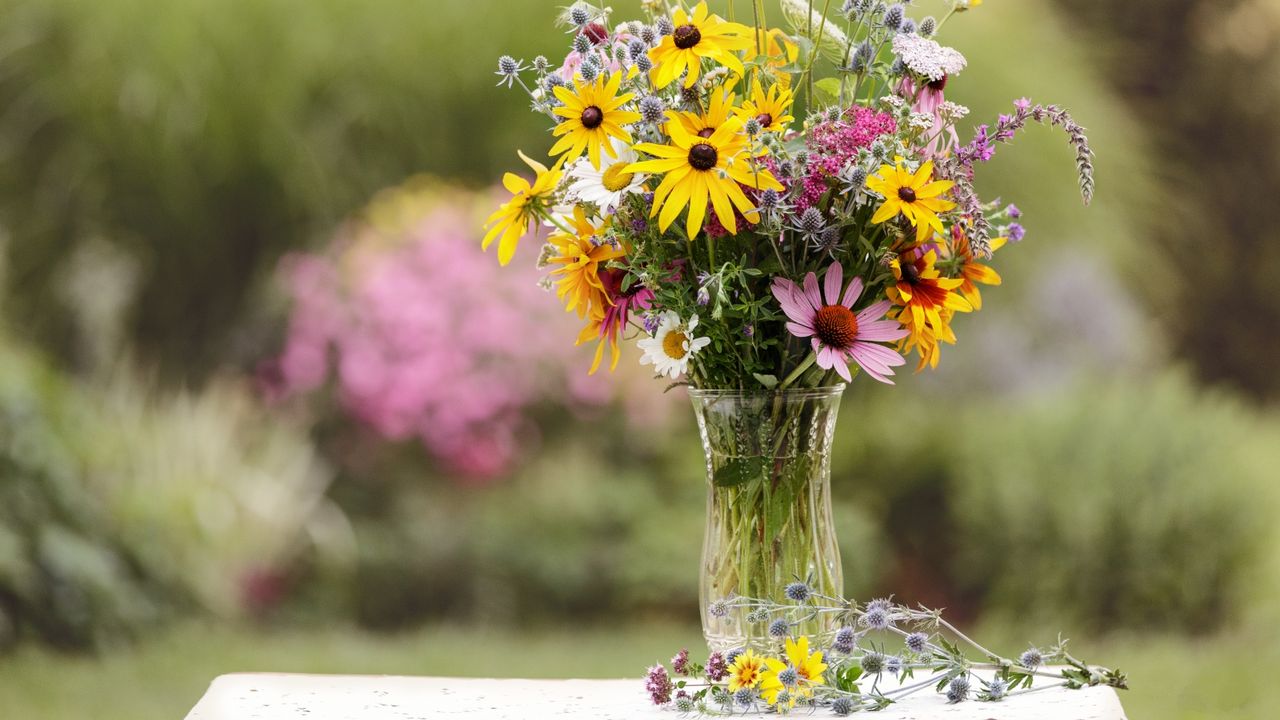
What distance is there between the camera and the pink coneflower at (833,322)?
41.4 inches

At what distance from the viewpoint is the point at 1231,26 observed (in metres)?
4.95

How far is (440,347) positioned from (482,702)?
247cm

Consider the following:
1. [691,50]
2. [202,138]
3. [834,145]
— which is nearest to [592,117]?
[691,50]

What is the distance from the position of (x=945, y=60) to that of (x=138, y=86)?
331cm

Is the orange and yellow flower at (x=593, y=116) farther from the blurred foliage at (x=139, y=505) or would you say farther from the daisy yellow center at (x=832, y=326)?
Result: the blurred foliage at (x=139, y=505)

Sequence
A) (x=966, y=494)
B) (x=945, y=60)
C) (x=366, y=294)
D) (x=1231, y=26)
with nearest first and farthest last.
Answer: (x=945, y=60) < (x=966, y=494) < (x=366, y=294) < (x=1231, y=26)

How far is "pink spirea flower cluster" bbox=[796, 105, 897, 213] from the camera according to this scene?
1.04 metres

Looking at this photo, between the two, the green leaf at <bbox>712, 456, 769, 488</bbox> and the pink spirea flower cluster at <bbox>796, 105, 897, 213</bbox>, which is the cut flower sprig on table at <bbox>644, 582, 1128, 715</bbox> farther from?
the pink spirea flower cluster at <bbox>796, 105, 897, 213</bbox>

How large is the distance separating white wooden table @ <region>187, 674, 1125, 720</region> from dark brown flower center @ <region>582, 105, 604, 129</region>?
1.69 ft

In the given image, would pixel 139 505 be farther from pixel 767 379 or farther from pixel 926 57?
pixel 926 57

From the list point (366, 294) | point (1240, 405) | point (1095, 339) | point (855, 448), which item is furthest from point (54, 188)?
point (1240, 405)

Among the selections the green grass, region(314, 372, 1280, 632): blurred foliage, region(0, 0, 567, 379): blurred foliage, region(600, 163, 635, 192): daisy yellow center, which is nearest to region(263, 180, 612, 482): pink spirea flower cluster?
region(314, 372, 1280, 632): blurred foliage

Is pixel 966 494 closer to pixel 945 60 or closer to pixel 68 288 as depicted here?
pixel 945 60

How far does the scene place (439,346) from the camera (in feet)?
11.7
